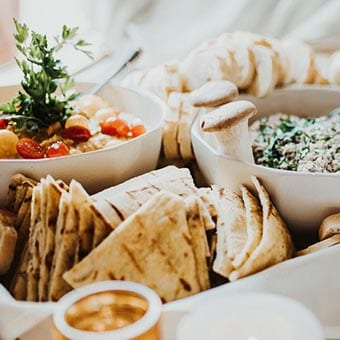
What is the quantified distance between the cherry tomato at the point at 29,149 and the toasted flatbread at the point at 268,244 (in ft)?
1.16

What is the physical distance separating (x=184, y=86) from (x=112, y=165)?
0.37 m

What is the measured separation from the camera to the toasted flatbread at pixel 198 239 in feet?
2.95

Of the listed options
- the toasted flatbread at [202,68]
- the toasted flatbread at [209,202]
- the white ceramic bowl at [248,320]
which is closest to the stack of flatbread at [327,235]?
the toasted flatbread at [209,202]

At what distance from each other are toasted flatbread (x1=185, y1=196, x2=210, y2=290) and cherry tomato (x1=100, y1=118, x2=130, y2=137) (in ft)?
1.13

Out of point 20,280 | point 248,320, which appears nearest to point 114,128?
point 20,280

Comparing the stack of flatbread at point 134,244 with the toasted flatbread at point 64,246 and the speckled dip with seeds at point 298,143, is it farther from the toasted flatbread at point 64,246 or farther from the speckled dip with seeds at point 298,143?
the speckled dip with seeds at point 298,143

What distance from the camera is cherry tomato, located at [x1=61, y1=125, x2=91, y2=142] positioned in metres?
1.17

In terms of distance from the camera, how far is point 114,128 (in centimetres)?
122

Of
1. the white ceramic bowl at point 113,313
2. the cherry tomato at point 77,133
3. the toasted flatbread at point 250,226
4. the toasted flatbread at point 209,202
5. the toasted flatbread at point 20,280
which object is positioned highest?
the cherry tomato at point 77,133

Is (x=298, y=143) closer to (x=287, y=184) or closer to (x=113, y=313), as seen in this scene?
(x=287, y=184)

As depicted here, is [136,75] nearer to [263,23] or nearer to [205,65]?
[205,65]

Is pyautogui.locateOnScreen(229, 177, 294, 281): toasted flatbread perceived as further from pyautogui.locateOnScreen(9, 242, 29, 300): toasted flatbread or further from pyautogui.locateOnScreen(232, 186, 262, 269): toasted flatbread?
pyautogui.locateOnScreen(9, 242, 29, 300): toasted flatbread

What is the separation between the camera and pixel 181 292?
0.89m

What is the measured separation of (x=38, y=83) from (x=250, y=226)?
45 cm
